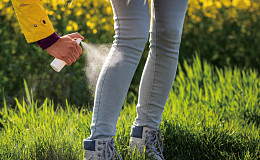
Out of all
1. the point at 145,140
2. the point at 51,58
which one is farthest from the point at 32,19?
the point at 51,58

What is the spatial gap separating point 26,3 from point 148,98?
30.4 inches

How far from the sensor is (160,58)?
1.86 m

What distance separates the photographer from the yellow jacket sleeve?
1.52m

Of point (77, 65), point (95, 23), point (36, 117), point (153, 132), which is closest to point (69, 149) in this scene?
point (153, 132)

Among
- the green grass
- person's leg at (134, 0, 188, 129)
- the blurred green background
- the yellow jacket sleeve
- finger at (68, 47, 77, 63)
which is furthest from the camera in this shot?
the blurred green background

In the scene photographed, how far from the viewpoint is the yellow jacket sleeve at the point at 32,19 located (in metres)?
1.52

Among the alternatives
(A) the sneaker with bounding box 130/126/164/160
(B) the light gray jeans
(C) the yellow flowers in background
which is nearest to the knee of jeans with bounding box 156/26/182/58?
(B) the light gray jeans

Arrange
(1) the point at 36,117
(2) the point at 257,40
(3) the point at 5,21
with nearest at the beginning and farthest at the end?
(1) the point at 36,117, (3) the point at 5,21, (2) the point at 257,40

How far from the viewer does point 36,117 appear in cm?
238

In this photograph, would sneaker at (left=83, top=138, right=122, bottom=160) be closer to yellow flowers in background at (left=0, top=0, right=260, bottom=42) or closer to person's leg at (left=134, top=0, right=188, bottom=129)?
person's leg at (left=134, top=0, right=188, bottom=129)

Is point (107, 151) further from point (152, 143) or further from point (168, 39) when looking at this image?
point (168, 39)

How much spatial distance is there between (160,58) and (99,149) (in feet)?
1.83

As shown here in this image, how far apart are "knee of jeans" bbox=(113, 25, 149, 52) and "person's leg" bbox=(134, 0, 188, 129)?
163 mm

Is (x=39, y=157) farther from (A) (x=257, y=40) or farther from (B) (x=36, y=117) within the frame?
(A) (x=257, y=40)
